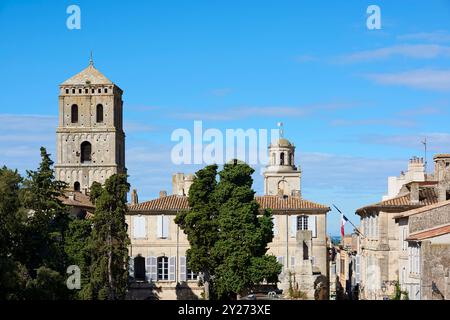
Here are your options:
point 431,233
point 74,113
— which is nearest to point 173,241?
point 431,233

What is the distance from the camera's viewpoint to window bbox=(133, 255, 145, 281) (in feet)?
232

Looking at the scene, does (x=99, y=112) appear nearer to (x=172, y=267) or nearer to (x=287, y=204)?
(x=172, y=267)

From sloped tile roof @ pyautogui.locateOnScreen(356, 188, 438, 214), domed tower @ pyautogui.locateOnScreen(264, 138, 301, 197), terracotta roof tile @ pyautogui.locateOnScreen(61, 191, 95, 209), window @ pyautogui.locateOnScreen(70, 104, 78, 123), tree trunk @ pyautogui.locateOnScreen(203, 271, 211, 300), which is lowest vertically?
tree trunk @ pyautogui.locateOnScreen(203, 271, 211, 300)

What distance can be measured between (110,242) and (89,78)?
56.5 m

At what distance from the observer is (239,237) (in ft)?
195

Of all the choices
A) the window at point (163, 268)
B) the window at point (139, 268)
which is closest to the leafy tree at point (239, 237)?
the window at point (163, 268)

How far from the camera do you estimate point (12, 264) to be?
126ft

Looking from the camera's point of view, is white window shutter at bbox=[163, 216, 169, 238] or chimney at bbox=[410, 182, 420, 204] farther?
white window shutter at bbox=[163, 216, 169, 238]

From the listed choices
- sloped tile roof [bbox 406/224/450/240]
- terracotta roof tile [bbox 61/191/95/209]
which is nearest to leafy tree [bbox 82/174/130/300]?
terracotta roof tile [bbox 61/191/95/209]

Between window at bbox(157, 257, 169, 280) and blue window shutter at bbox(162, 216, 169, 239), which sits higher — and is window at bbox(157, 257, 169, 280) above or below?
below

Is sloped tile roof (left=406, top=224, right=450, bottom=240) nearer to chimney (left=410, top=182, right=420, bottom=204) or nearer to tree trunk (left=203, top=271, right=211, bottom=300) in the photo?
chimney (left=410, top=182, right=420, bottom=204)

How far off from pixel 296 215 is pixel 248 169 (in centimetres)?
1081
